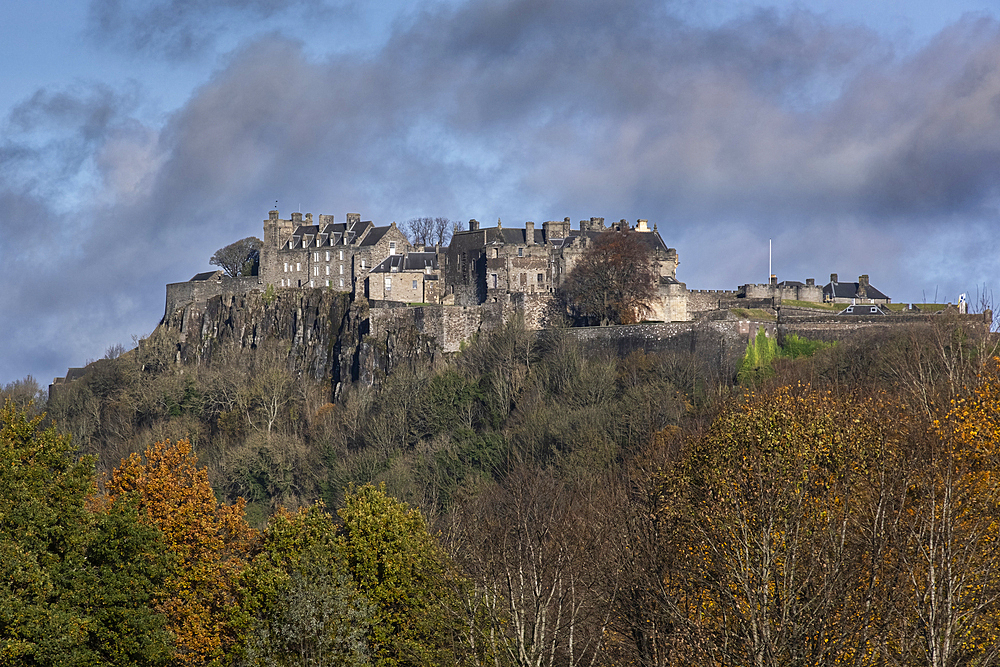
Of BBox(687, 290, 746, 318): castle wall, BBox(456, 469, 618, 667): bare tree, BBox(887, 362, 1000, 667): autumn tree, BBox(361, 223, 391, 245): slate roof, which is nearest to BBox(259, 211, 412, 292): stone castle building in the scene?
BBox(361, 223, 391, 245): slate roof

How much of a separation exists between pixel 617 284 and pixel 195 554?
42.5 metres

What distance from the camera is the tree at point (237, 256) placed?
96.6m

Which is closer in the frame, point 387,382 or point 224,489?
point 224,489

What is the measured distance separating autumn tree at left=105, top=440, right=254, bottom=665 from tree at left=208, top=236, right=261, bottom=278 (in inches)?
2440

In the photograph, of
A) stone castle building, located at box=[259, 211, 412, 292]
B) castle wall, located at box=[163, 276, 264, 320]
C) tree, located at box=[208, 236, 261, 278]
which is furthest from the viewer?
tree, located at box=[208, 236, 261, 278]

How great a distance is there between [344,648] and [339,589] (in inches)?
43.9

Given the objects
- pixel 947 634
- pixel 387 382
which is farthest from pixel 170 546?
pixel 387 382

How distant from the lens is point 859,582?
19.8 metres

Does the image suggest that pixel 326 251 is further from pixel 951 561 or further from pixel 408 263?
pixel 951 561

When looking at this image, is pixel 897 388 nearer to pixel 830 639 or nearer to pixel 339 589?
pixel 339 589

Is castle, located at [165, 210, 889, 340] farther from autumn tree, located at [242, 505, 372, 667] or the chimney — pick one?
autumn tree, located at [242, 505, 372, 667]

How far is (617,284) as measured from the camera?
7181 cm

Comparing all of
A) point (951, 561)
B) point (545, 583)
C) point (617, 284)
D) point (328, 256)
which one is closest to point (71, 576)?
point (545, 583)

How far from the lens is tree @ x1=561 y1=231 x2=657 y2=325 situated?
71.4 meters
